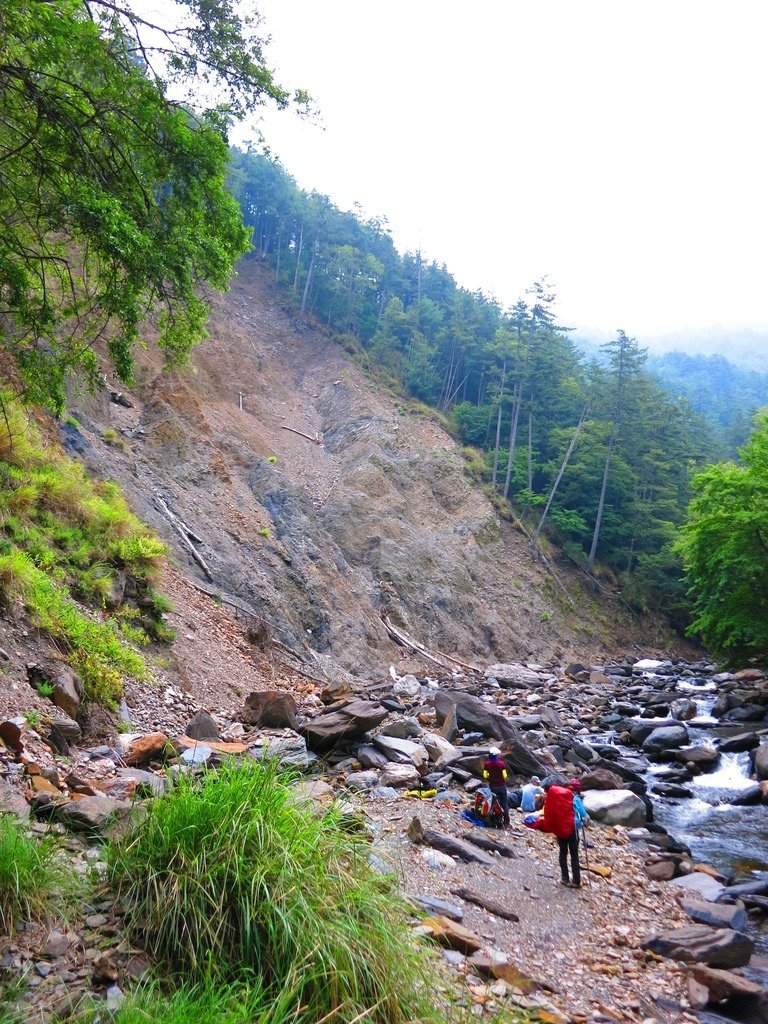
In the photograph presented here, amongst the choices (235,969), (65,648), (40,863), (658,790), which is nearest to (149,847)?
(40,863)

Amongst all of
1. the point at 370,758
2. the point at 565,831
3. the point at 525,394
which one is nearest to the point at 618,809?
the point at 565,831

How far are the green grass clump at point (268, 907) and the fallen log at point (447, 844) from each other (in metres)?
3.89

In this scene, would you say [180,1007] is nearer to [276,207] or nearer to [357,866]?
[357,866]

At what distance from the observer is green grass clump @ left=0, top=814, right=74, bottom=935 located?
11.7 feet

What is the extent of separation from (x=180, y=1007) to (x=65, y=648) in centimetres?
728

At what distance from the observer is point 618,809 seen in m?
11.1

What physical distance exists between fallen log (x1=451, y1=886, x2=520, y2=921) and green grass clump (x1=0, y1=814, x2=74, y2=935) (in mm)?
4261

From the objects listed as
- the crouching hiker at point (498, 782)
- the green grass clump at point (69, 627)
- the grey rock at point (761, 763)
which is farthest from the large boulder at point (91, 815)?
the grey rock at point (761, 763)

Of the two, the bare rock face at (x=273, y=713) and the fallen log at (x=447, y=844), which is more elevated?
the fallen log at (x=447, y=844)

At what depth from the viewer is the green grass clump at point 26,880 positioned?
11.7ft

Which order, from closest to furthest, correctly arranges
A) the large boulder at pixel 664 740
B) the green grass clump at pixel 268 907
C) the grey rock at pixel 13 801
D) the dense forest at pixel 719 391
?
the green grass clump at pixel 268 907 < the grey rock at pixel 13 801 < the large boulder at pixel 664 740 < the dense forest at pixel 719 391

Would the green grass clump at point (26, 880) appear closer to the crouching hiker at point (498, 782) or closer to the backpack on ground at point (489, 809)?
the backpack on ground at point (489, 809)

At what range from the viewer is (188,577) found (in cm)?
1767

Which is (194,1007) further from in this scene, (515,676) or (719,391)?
(719,391)
